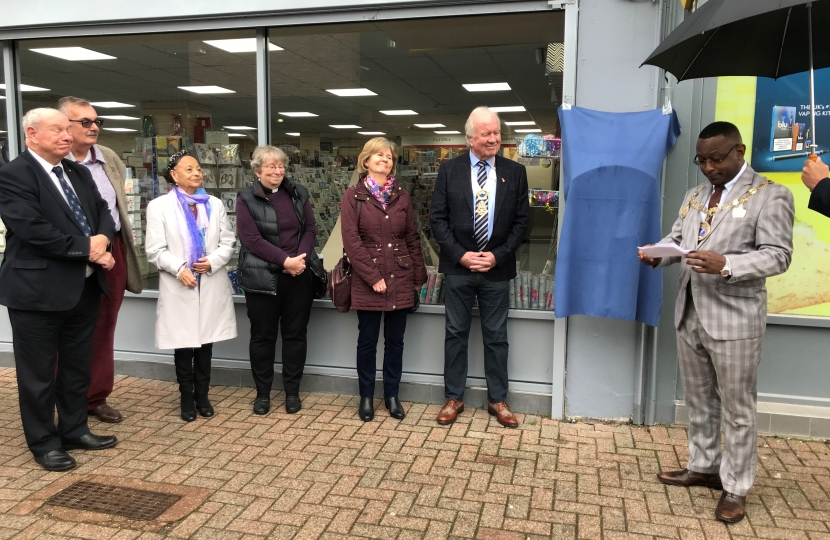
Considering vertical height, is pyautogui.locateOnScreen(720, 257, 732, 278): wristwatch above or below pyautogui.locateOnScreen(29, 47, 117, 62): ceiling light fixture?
below

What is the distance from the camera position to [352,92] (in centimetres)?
1145

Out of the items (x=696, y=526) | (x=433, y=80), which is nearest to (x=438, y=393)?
(x=696, y=526)

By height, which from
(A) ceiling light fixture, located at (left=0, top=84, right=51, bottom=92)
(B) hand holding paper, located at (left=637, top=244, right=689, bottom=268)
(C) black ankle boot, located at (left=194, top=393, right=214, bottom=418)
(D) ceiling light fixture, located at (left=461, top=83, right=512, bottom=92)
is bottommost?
(C) black ankle boot, located at (left=194, top=393, right=214, bottom=418)

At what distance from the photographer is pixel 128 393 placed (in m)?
5.03

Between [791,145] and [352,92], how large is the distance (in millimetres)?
8464

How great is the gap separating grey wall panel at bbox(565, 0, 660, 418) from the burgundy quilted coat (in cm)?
120

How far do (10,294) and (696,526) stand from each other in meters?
3.71

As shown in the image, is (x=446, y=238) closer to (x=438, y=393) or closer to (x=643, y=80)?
→ (x=438, y=393)

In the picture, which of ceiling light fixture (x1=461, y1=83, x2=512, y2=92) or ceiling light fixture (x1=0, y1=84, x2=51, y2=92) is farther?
ceiling light fixture (x1=461, y1=83, x2=512, y2=92)

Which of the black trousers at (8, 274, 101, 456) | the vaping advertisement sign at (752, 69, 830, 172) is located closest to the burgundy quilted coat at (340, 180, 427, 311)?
the black trousers at (8, 274, 101, 456)

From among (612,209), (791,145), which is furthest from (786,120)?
(612,209)

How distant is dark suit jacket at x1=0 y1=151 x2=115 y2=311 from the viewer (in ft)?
11.4

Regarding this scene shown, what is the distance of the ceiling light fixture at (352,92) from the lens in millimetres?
11112

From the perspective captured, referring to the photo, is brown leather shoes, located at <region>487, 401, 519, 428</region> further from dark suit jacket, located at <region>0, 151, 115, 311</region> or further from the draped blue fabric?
dark suit jacket, located at <region>0, 151, 115, 311</region>
